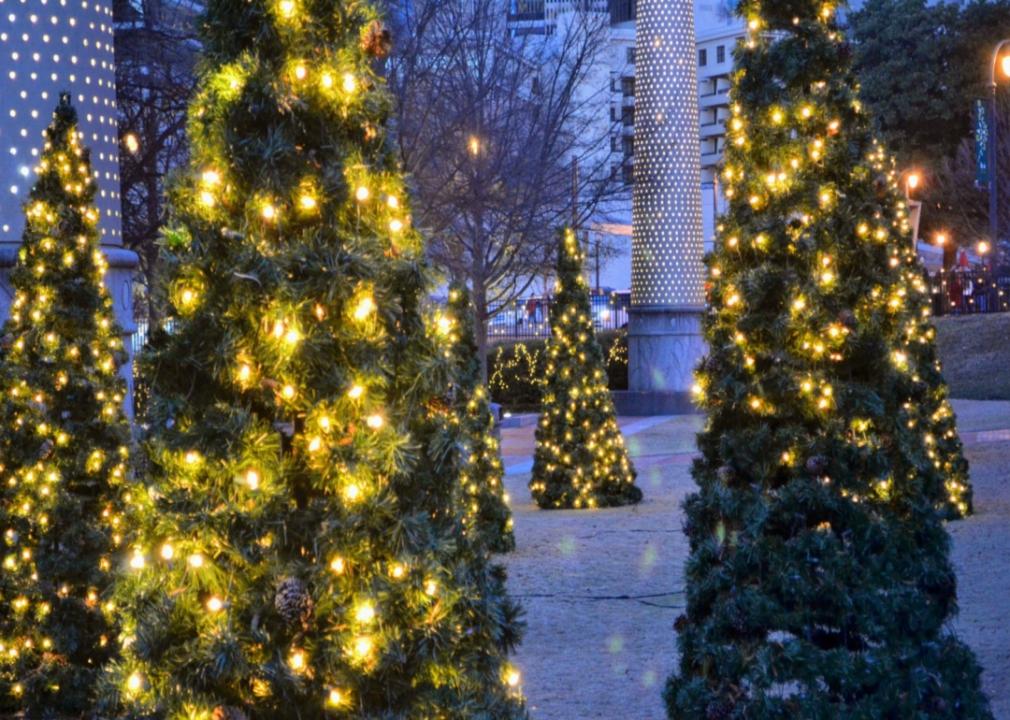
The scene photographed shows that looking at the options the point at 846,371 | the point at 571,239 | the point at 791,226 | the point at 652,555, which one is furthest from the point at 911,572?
the point at 571,239

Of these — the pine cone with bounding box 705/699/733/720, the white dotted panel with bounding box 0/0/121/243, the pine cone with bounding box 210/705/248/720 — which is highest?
the white dotted panel with bounding box 0/0/121/243

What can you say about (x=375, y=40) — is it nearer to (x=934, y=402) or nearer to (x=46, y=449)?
(x=46, y=449)

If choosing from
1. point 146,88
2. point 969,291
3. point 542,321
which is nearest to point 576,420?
point 146,88

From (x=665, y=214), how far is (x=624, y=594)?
65.6ft

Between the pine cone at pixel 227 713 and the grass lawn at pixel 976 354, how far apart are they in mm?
27155

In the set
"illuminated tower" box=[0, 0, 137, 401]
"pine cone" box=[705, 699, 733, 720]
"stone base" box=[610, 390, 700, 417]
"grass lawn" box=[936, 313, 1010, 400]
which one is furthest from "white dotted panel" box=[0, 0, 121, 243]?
"grass lawn" box=[936, 313, 1010, 400]

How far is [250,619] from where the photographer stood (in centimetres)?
435

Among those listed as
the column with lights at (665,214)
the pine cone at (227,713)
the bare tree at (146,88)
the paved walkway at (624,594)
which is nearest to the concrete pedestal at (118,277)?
the paved walkway at (624,594)

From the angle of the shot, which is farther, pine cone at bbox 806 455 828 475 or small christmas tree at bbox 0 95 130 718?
small christmas tree at bbox 0 95 130 718

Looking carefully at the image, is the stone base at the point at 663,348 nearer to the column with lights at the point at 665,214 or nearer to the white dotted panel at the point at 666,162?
the column with lights at the point at 665,214

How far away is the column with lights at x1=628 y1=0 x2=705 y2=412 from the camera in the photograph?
29.9 meters

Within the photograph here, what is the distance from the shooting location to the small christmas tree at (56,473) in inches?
282

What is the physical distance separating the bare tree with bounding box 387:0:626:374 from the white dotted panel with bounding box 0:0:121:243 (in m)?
7.42

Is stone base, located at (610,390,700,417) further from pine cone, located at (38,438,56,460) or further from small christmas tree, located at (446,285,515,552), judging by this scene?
pine cone, located at (38,438,56,460)
